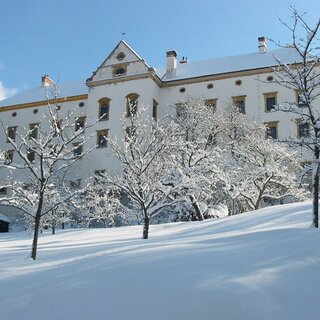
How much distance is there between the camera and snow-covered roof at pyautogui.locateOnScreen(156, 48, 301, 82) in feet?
127

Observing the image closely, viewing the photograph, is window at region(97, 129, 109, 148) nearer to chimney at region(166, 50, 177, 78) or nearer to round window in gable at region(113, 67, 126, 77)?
round window in gable at region(113, 67, 126, 77)

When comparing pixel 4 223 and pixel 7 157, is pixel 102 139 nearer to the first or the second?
pixel 4 223

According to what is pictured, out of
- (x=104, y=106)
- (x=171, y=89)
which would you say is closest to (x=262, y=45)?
(x=171, y=89)

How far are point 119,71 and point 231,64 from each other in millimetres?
10412

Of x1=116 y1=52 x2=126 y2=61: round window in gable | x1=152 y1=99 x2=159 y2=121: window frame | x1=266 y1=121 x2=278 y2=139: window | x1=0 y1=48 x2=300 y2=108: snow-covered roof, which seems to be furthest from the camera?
x1=116 y1=52 x2=126 y2=61: round window in gable

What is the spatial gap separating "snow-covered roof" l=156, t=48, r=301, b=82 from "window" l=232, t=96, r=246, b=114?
261 centimetres

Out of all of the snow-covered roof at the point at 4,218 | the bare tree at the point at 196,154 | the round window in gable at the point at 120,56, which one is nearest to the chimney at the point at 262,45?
the bare tree at the point at 196,154

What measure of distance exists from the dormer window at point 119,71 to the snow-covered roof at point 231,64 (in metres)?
3.76

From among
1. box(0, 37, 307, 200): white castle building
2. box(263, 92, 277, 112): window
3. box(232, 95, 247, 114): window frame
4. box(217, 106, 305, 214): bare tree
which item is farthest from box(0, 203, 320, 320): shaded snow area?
box(232, 95, 247, 114): window frame

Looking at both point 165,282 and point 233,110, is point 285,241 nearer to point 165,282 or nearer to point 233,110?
point 165,282

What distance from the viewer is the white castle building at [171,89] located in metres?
37.1

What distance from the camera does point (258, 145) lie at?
90.4 ft

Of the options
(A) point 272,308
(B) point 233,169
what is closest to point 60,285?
(A) point 272,308

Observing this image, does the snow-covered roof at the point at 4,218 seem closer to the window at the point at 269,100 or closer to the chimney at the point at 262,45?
the window at the point at 269,100
